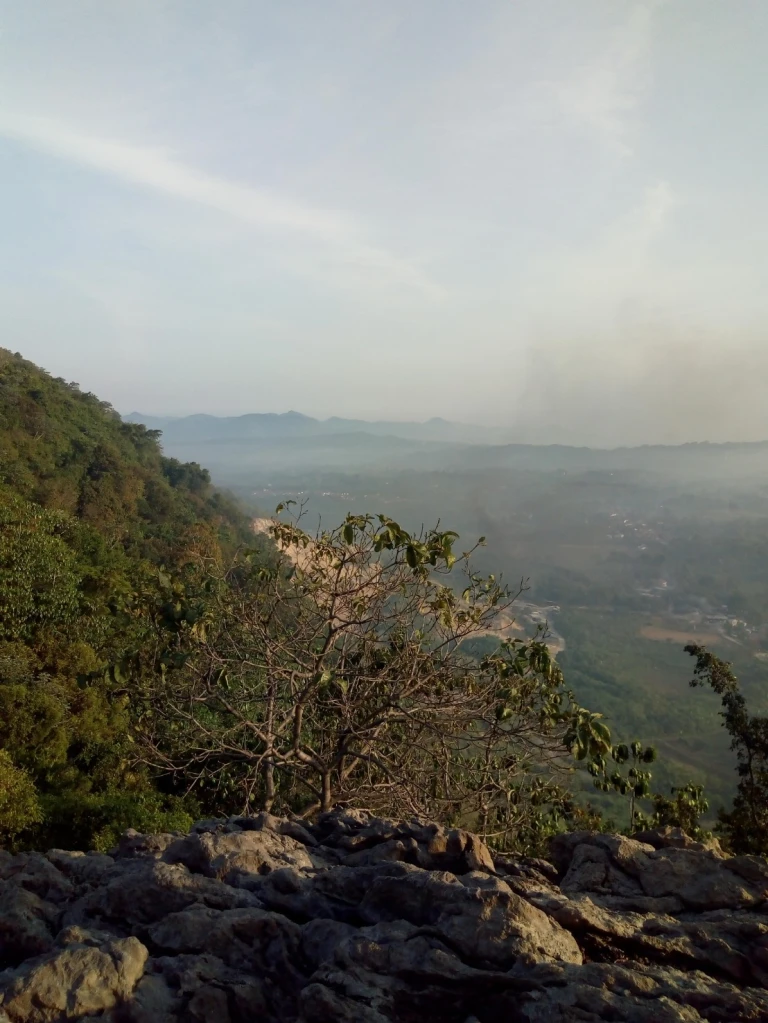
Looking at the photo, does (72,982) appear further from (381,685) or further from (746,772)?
(746,772)

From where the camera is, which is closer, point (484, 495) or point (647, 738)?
point (647, 738)

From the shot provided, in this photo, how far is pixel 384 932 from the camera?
122 inches

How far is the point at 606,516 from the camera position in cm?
10200

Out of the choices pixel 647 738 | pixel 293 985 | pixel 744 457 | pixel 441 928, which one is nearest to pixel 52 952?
pixel 293 985

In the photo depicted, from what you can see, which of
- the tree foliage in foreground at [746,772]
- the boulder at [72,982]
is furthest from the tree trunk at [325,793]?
the tree foliage in foreground at [746,772]

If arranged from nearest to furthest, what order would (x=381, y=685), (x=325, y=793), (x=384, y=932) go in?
(x=384, y=932), (x=325, y=793), (x=381, y=685)

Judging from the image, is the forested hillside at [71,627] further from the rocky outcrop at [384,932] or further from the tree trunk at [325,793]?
the rocky outcrop at [384,932]

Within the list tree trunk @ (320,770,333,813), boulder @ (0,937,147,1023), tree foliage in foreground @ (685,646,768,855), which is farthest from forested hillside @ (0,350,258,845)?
tree foliage in foreground @ (685,646,768,855)

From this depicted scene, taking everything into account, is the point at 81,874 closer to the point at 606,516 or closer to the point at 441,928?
the point at 441,928

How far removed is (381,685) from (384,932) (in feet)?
12.3

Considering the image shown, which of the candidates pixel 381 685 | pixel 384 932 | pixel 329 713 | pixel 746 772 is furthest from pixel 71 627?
pixel 746 772

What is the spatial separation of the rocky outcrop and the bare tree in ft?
5.88

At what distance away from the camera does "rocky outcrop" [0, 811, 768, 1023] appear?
8.86 ft

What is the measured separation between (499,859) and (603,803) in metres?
26.5
